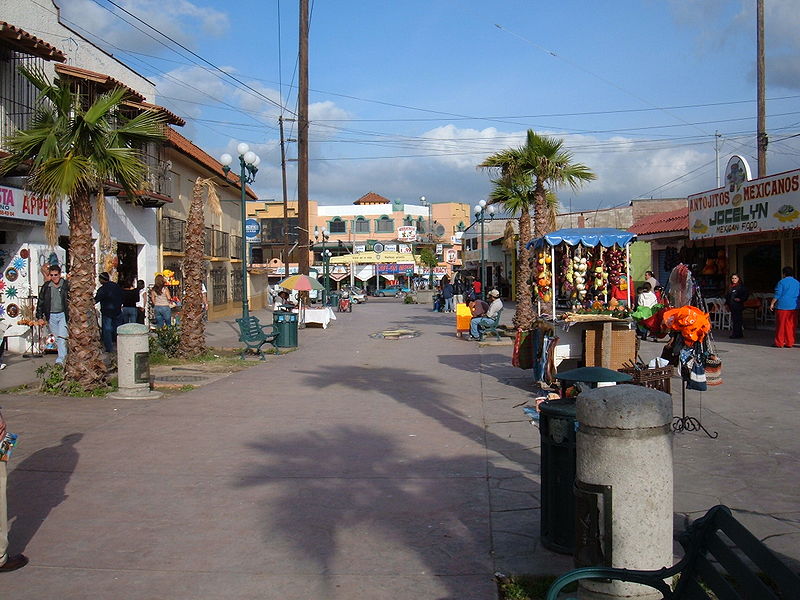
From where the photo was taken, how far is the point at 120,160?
11.9 m

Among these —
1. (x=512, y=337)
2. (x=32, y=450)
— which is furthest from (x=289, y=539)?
(x=512, y=337)

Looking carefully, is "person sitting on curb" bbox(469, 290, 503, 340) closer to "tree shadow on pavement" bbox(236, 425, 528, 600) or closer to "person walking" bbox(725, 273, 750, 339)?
"person walking" bbox(725, 273, 750, 339)

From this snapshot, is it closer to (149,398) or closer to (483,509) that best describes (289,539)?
(483,509)

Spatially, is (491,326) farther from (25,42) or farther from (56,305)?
(25,42)

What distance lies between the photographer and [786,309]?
16.5 metres

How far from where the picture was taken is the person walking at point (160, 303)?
18844 millimetres

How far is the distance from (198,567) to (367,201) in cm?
9473

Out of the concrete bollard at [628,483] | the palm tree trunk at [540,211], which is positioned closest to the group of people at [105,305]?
the palm tree trunk at [540,211]

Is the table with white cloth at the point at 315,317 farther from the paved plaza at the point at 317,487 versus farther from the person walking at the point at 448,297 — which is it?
the paved plaza at the point at 317,487

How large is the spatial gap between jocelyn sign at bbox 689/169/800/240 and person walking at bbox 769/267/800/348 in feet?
7.42

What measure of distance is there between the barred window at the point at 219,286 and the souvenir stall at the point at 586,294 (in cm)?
2192

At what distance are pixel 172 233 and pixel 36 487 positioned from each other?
70.1 feet

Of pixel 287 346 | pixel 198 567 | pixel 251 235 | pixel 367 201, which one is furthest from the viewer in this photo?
pixel 367 201

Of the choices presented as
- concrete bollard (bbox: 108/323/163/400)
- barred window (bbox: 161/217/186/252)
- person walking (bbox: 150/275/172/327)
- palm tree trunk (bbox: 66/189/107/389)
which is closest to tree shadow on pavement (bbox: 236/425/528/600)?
concrete bollard (bbox: 108/323/163/400)
